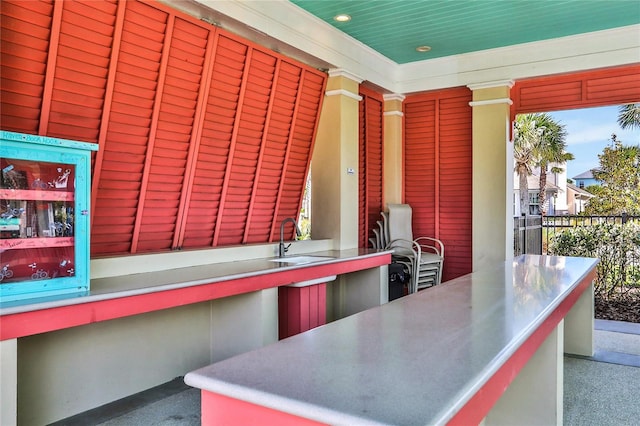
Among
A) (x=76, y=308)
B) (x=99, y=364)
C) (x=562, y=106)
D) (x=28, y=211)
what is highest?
(x=562, y=106)

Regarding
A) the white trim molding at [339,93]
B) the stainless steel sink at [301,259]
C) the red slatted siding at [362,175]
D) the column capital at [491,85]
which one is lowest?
the stainless steel sink at [301,259]

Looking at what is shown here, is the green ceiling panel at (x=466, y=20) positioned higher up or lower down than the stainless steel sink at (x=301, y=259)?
higher up

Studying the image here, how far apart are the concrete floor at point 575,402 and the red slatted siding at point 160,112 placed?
3.42 ft

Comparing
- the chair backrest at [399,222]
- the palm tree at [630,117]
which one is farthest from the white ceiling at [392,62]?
the palm tree at [630,117]

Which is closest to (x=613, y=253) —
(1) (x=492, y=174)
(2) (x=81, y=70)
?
(1) (x=492, y=174)

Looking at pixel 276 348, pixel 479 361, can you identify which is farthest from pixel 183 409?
pixel 479 361

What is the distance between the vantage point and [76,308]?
2375 millimetres

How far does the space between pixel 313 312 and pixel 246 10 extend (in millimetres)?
2568

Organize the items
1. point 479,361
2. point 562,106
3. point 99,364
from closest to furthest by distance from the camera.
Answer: point 479,361
point 99,364
point 562,106

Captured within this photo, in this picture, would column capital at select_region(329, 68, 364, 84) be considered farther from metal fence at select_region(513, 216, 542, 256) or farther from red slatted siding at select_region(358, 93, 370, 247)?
metal fence at select_region(513, 216, 542, 256)

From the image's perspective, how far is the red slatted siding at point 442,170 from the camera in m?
6.14

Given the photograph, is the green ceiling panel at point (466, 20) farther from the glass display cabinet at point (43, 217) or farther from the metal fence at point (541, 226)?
the metal fence at point (541, 226)

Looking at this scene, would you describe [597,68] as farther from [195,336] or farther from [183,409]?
[183,409]

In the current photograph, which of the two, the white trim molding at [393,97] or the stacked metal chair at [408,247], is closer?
the stacked metal chair at [408,247]
